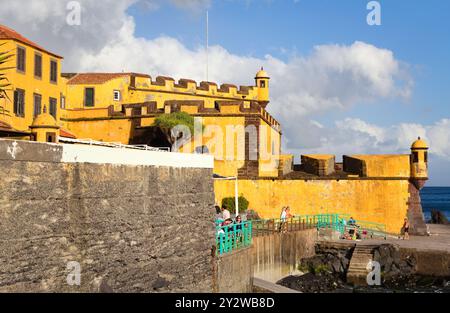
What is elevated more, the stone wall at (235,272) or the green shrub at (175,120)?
the green shrub at (175,120)

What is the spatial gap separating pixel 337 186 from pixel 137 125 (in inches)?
516

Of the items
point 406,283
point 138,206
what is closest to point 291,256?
point 406,283

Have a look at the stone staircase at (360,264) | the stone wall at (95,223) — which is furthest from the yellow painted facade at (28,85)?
the stone staircase at (360,264)

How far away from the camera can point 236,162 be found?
3359cm

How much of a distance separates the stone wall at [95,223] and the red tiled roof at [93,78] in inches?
1029

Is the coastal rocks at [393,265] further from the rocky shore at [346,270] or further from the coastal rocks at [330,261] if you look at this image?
the coastal rocks at [330,261]

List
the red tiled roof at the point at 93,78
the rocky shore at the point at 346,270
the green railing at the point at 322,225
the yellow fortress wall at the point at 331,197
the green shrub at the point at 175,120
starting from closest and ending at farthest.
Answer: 1. the rocky shore at the point at 346,270
2. the green railing at the point at 322,225
3. the yellow fortress wall at the point at 331,197
4. the green shrub at the point at 175,120
5. the red tiled roof at the point at 93,78

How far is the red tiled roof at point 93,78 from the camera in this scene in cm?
3825

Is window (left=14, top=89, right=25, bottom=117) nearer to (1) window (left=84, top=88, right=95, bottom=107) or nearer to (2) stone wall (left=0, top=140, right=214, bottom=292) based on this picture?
(2) stone wall (left=0, top=140, right=214, bottom=292)

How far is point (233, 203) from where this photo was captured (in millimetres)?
31812

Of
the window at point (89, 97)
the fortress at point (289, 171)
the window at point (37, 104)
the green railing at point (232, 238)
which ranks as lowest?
the green railing at point (232, 238)

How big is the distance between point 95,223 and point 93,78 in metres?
30.2

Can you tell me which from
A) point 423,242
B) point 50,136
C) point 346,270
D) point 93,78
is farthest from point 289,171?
point 50,136
